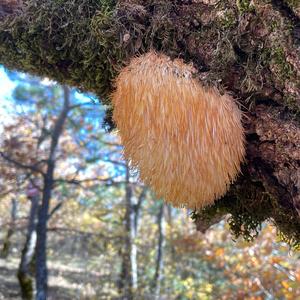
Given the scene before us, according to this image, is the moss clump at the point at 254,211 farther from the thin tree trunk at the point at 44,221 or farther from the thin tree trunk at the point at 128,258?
the thin tree trunk at the point at 128,258

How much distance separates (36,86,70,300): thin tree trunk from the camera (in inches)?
180

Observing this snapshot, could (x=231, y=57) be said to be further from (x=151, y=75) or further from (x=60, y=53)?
(x=60, y=53)

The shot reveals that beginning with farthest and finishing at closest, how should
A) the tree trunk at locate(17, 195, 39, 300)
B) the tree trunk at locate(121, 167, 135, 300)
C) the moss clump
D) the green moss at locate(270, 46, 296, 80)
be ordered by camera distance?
the tree trunk at locate(121, 167, 135, 300) → the tree trunk at locate(17, 195, 39, 300) → the moss clump → the green moss at locate(270, 46, 296, 80)

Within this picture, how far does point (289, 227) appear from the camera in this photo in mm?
974

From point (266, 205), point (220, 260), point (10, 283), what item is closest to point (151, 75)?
point (266, 205)

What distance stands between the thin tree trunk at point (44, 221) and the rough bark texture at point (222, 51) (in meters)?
3.95

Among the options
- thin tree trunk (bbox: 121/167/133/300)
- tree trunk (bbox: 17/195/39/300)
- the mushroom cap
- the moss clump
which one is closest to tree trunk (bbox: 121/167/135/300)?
thin tree trunk (bbox: 121/167/133/300)

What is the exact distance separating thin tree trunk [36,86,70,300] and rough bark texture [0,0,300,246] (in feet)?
13.0

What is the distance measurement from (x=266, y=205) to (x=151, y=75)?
507mm

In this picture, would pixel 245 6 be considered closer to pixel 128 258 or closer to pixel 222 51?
pixel 222 51

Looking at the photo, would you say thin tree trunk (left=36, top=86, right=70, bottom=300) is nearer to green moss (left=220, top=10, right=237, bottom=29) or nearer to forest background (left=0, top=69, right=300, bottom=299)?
forest background (left=0, top=69, right=300, bottom=299)

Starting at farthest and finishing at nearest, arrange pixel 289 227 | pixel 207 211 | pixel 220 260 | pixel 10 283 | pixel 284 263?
1. pixel 10 283
2. pixel 220 260
3. pixel 284 263
4. pixel 207 211
5. pixel 289 227

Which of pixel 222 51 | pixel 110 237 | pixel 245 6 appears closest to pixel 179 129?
pixel 222 51

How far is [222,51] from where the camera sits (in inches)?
32.6
